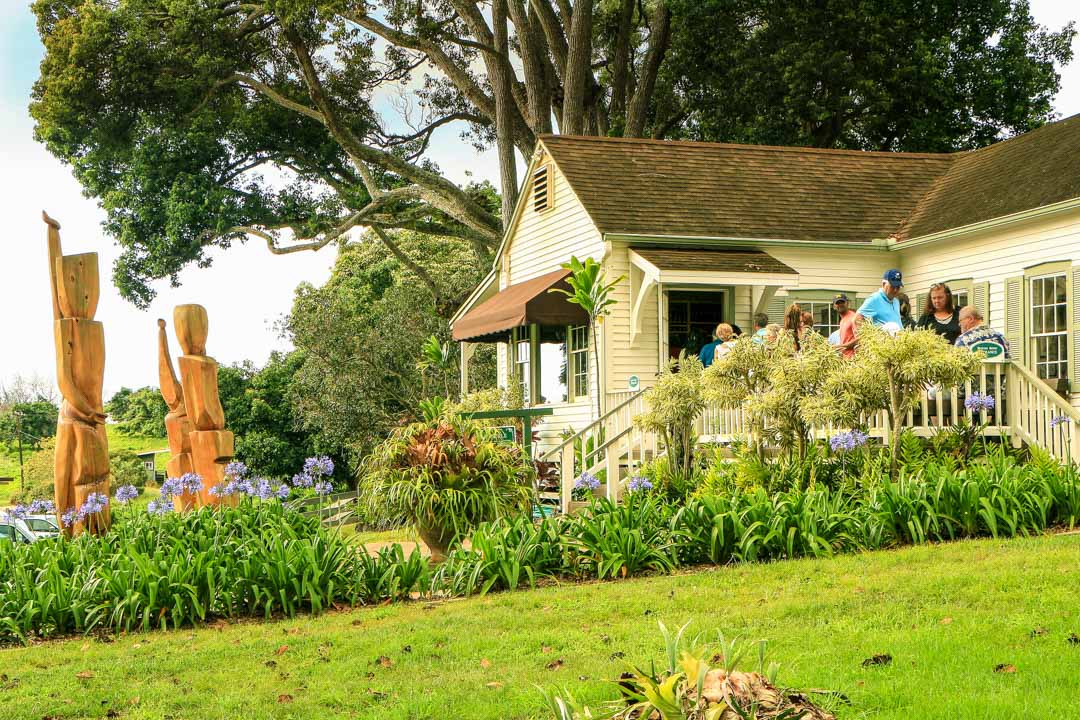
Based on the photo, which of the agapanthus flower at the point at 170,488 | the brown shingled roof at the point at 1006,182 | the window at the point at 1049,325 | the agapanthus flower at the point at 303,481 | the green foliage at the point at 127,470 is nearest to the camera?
the agapanthus flower at the point at 303,481

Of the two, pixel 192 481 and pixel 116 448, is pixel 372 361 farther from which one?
pixel 116 448

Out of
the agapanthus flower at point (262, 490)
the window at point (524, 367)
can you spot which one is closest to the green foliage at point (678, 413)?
the agapanthus flower at point (262, 490)

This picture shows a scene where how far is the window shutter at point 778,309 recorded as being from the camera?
1908 centimetres

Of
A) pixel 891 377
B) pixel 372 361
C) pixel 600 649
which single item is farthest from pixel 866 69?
pixel 600 649

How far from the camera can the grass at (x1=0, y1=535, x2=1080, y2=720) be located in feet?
17.5

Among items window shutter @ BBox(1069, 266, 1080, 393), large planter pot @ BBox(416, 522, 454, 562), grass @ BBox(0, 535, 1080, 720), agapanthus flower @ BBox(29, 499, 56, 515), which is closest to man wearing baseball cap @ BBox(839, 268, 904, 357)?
window shutter @ BBox(1069, 266, 1080, 393)

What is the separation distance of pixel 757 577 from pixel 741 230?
442 inches

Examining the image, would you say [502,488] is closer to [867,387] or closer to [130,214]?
[867,387]

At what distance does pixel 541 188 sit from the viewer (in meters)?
21.1

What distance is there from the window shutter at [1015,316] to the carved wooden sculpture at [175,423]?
11.4 m

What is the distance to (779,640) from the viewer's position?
20.4 ft

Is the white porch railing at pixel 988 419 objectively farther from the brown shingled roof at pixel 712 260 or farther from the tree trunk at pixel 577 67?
the tree trunk at pixel 577 67

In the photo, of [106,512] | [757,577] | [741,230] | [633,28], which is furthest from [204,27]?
[757,577]

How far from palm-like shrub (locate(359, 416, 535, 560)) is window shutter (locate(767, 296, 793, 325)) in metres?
9.22
